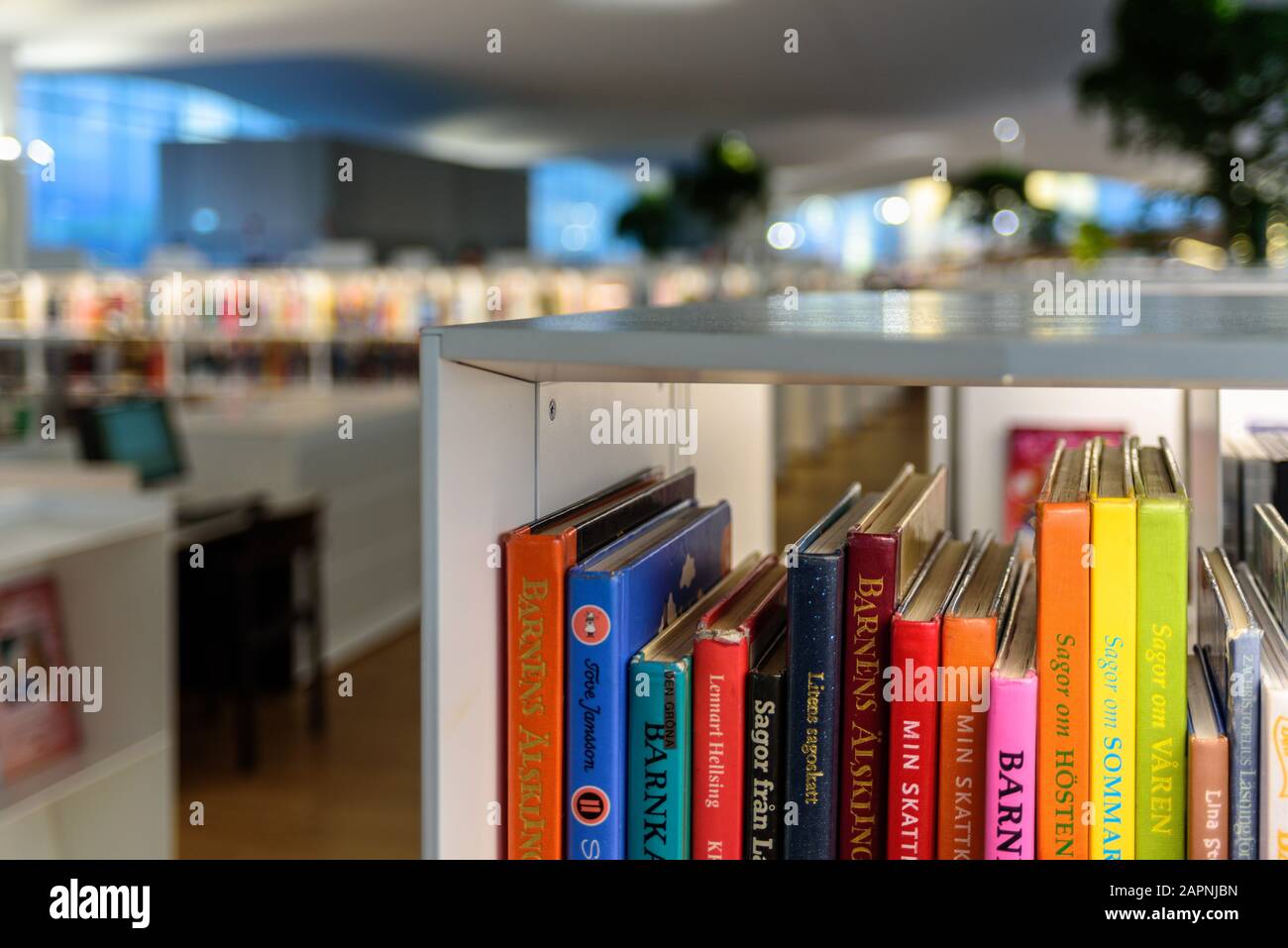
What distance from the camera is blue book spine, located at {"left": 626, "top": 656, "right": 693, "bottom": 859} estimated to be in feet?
3.05

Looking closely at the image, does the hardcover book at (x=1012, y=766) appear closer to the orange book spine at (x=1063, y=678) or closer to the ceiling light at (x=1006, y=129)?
the orange book spine at (x=1063, y=678)

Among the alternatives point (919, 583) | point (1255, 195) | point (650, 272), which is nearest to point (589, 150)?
point (650, 272)

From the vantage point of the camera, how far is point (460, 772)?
2.88 ft

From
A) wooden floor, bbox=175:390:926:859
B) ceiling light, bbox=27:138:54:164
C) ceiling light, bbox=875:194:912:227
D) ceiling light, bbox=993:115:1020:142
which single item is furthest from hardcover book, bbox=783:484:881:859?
ceiling light, bbox=875:194:912:227

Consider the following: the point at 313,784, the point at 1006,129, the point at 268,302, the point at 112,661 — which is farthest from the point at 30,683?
the point at 1006,129

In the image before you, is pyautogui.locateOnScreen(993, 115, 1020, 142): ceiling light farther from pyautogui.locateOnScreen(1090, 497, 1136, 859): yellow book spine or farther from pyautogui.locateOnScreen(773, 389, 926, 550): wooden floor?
pyautogui.locateOnScreen(1090, 497, 1136, 859): yellow book spine

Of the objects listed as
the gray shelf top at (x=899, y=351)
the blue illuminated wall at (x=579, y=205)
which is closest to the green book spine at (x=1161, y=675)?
the gray shelf top at (x=899, y=351)

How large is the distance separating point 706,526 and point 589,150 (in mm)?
24100

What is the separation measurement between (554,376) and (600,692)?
23cm

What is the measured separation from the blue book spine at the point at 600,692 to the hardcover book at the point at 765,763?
0.29 feet

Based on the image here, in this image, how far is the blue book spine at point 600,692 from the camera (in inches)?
36.0

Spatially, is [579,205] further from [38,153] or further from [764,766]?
[764,766]

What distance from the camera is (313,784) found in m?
4.18
